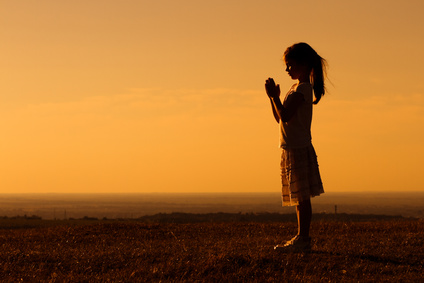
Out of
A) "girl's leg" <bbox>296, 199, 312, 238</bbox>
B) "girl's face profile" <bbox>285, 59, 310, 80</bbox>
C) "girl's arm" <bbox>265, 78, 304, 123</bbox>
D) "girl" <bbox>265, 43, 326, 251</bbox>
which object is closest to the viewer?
"girl's arm" <bbox>265, 78, 304, 123</bbox>

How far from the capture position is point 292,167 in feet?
29.4

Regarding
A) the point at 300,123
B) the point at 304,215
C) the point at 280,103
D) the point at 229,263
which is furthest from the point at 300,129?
the point at 229,263

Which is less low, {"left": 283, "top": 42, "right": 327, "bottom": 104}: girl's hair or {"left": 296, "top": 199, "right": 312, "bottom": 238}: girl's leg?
{"left": 283, "top": 42, "right": 327, "bottom": 104}: girl's hair

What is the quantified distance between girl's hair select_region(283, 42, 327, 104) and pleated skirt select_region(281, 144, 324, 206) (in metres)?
0.88

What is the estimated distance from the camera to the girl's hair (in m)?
9.02

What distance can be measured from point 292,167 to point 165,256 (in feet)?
7.62

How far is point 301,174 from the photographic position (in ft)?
29.3

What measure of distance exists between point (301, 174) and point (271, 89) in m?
1.34

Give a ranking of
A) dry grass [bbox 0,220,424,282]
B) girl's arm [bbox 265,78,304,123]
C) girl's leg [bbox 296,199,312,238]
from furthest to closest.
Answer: girl's leg [bbox 296,199,312,238]
girl's arm [bbox 265,78,304,123]
dry grass [bbox 0,220,424,282]

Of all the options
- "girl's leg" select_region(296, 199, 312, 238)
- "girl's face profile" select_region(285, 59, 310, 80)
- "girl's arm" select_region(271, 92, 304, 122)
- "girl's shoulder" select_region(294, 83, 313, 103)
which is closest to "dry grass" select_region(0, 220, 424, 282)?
"girl's leg" select_region(296, 199, 312, 238)

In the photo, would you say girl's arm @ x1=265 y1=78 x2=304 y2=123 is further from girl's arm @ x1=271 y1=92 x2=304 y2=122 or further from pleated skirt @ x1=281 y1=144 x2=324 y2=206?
pleated skirt @ x1=281 y1=144 x2=324 y2=206

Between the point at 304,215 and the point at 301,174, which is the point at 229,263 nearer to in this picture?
the point at 304,215

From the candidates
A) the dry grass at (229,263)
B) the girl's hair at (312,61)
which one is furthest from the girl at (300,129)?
the dry grass at (229,263)

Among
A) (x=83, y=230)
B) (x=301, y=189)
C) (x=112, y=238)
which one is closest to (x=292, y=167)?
(x=301, y=189)
